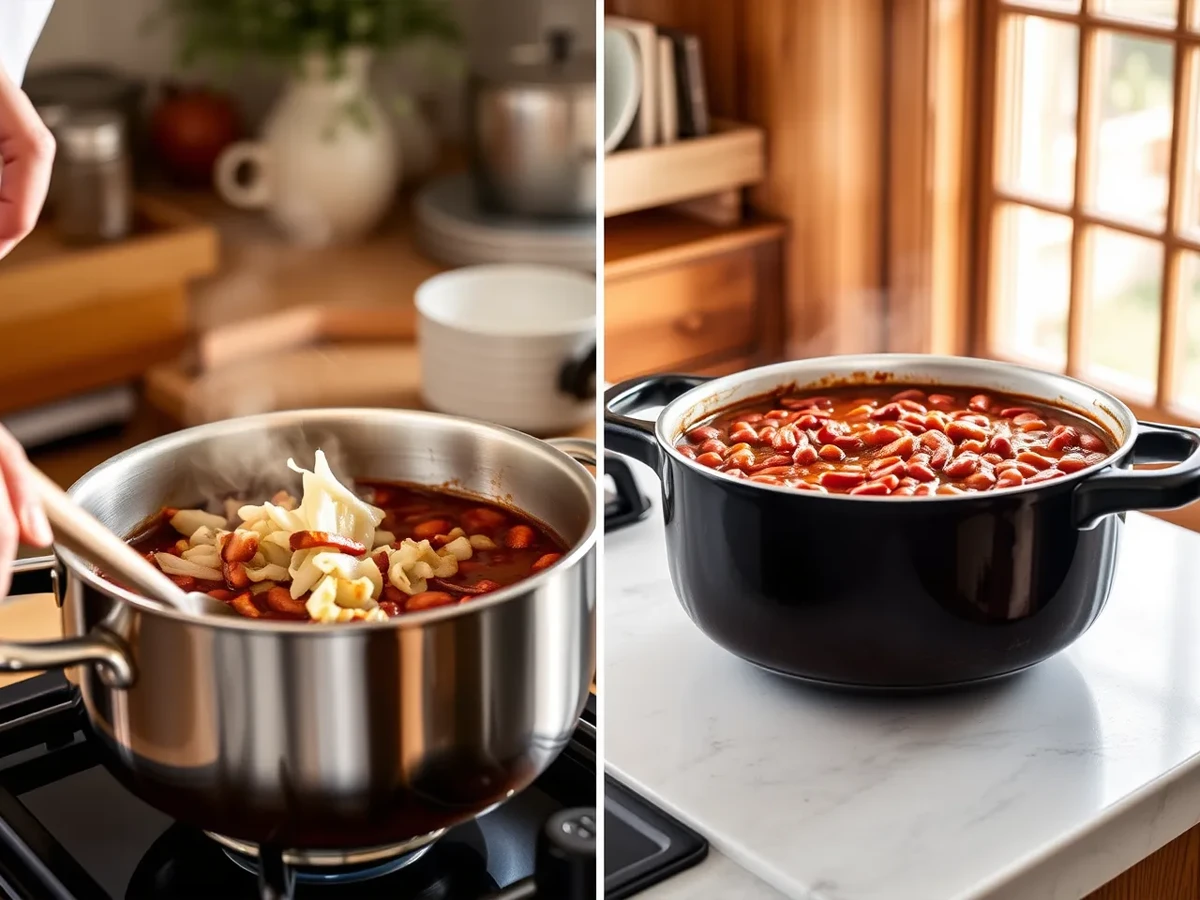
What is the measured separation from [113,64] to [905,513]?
13.2 inches

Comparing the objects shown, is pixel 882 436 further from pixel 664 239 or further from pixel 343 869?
pixel 343 869

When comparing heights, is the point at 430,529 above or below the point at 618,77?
below

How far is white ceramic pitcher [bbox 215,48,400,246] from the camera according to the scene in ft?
1.58

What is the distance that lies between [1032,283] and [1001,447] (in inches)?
17.0

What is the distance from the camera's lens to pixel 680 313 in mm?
751

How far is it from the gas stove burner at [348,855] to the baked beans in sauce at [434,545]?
0.07m

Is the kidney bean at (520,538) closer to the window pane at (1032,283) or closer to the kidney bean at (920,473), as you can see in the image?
the kidney bean at (920,473)

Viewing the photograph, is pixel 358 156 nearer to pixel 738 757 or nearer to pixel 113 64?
pixel 113 64

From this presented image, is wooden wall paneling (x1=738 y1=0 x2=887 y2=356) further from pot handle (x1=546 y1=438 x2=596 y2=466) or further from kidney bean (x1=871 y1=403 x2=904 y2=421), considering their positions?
pot handle (x1=546 y1=438 x2=596 y2=466)

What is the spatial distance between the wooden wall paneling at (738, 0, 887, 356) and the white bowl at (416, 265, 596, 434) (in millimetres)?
255

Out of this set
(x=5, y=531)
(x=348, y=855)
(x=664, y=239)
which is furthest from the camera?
(x=664, y=239)

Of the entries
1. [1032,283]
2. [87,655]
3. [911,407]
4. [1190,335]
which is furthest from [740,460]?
[1190,335]

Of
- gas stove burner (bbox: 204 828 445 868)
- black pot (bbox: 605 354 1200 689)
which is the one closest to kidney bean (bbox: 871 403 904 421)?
black pot (bbox: 605 354 1200 689)

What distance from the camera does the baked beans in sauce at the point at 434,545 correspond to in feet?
1.40
